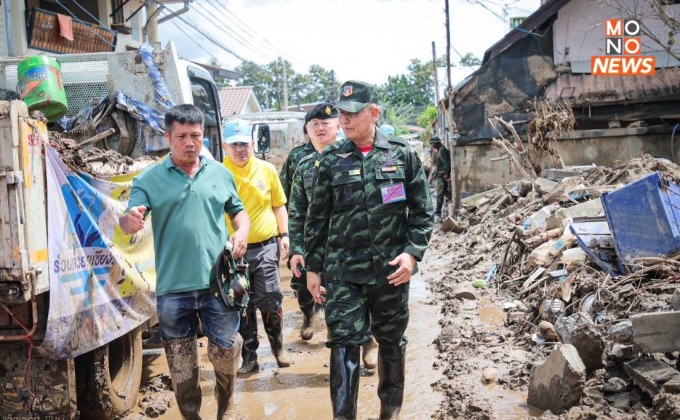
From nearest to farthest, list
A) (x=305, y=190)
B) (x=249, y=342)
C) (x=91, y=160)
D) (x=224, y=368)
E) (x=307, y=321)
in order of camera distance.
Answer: (x=224, y=368)
(x=305, y=190)
(x=91, y=160)
(x=249, y=342)
(x=307, y=321)

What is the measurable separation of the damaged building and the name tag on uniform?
1107cm

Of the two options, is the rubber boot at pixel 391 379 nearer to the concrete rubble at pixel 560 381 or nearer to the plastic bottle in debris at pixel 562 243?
the concrete rubble at pixel 560 381

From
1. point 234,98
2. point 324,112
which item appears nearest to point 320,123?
point 324,112

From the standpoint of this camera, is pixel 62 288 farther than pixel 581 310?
No

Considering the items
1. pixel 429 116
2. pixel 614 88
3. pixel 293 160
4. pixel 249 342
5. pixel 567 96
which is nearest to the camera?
pixel 249 342

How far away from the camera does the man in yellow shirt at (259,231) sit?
526cm

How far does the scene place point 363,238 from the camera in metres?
3.66

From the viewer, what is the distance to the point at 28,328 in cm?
359

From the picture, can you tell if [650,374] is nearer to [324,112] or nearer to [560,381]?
[560,381]

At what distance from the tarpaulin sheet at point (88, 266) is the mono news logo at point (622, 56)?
1274cm

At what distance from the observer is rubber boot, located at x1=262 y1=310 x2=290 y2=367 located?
17.9ft

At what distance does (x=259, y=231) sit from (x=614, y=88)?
1183 cm

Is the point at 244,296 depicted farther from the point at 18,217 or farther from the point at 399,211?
the point at 18,217

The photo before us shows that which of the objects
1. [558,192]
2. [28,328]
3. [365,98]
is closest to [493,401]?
[365,98]
